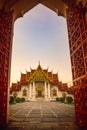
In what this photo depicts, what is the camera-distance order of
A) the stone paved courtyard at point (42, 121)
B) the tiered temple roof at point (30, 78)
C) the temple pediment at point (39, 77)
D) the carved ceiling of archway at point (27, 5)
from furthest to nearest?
1. the tiered temple roof at point (30, 78)
2. the temple pediment at point (39, 77)
3. the carved ceiling of archway at point (27, 5)
4. the stone paved courtyard at point (42, 121)

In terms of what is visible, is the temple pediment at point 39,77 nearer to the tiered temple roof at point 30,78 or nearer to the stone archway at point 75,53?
the tiered temple roof at point 30,78

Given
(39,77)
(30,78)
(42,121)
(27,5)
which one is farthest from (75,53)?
(30,78)

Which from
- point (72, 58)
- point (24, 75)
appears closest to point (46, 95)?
point (24, 75)

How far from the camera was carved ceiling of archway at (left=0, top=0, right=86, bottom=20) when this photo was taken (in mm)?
6254

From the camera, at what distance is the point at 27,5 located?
7.37 m

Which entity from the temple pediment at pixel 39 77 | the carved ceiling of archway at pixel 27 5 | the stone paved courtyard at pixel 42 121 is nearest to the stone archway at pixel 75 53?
the carved ceiling of archway at pixel 27 5

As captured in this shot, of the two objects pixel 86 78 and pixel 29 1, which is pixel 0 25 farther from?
pixel 86 78

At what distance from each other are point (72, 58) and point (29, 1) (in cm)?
381

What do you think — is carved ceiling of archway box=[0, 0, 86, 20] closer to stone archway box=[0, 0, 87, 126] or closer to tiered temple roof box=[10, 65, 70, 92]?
stone archway box=[0, 0, 87, 126]

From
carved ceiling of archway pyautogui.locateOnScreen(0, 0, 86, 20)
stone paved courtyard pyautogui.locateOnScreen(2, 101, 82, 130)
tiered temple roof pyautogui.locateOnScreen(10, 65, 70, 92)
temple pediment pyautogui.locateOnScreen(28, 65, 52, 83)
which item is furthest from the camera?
tiered temple roof pyautogui.locateOnScreen(10, 65, 70, 92)

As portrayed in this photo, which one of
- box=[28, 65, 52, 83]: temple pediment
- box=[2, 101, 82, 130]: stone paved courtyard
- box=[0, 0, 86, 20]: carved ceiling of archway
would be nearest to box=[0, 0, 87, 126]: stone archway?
box=[0, 0, 86, 20]: carved ceiling of archway

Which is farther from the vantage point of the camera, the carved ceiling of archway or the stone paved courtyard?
the carved ceiling of archway

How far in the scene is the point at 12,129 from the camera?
4.46 meters

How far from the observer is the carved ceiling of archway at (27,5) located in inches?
246
